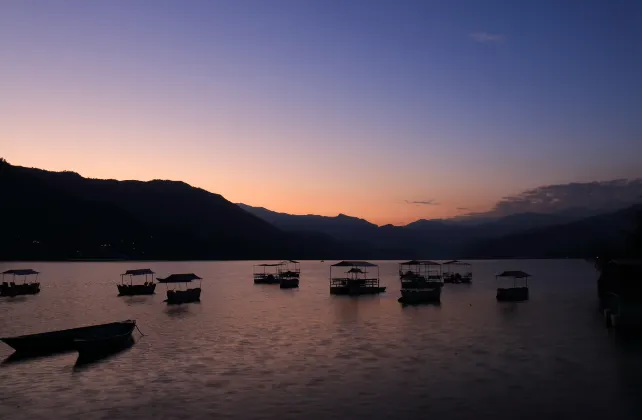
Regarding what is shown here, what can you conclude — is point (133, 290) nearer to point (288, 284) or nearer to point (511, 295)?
point (288, 284)

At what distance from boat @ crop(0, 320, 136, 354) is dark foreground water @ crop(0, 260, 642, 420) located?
4.65 feet

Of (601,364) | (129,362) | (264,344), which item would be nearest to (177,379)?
(129,362)

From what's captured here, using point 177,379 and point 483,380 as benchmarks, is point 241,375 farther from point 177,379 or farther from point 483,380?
point 483,380

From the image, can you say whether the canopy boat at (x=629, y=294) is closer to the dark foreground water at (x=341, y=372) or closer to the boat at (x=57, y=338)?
the dark foreground water at (x=341, y=372)

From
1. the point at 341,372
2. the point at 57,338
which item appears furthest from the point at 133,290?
the point at 341,372

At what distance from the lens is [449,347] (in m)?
40.6

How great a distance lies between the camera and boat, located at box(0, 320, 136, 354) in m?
36.9

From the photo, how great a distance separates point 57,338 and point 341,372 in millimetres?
21332

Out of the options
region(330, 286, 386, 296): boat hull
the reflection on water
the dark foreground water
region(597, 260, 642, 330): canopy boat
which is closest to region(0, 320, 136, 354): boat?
the reflection on water

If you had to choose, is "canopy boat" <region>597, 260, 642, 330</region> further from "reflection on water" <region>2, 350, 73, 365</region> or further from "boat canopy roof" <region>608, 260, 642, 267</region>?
"reflection on water" <region>2, 350, 73, 365</region>

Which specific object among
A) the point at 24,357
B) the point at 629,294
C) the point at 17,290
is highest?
the point at 629,294

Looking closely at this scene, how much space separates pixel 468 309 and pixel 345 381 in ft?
156

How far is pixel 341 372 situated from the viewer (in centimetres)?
3119

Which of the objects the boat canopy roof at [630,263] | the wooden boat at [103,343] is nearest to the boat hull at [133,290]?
the wooden boat at [103,343]
